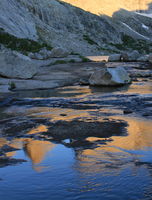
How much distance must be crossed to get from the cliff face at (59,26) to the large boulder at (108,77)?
35.6 metres

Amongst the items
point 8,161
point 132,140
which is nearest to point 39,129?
point 132,140

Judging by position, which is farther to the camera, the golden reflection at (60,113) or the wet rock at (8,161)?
the golden reflection at (60,113)

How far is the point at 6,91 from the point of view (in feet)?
56.4

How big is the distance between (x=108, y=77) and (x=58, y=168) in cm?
1390

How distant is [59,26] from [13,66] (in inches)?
3029

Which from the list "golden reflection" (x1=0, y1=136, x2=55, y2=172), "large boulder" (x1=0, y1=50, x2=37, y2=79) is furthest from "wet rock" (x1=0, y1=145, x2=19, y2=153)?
"large boulder" (x1=0, y1=50, x2=37, y2=79)

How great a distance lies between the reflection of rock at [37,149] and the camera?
6868 millimetres

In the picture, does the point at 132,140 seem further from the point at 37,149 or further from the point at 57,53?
the point at 57,53

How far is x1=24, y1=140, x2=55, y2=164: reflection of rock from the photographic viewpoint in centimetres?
687

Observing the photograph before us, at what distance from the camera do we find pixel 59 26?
96562mm

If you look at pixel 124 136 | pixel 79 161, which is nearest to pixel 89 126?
pixel 124 136

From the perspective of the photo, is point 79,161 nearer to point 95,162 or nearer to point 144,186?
point 95,162

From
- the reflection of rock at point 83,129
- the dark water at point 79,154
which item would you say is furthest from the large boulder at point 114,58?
the reflection of rock at point 83,129

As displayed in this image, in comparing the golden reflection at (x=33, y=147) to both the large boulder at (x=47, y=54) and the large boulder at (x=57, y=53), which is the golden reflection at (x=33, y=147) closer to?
the large boulder at (x=47, y=54)
